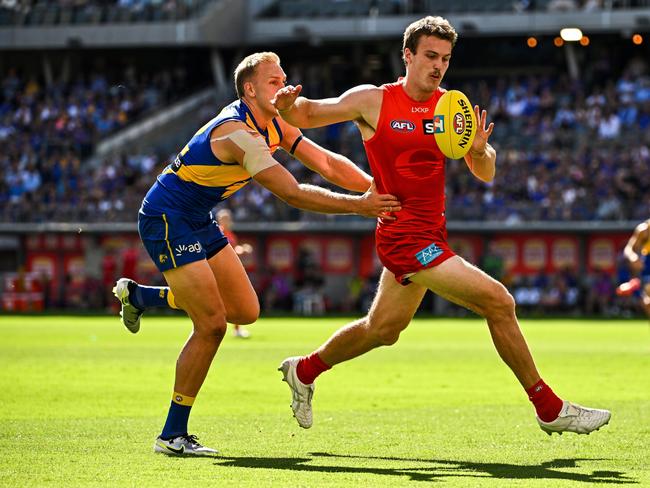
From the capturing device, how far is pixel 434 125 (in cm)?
941

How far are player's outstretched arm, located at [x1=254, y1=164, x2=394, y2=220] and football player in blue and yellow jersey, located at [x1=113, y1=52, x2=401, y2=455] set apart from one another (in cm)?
2

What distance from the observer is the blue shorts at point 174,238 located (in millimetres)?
9609

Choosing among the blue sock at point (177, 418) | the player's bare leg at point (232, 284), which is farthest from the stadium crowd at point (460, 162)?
the blue sock at point (177, 418)

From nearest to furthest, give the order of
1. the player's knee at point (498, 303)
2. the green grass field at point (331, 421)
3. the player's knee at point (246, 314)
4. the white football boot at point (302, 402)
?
the green grass field at point (331, 421)
the player's knee at point (498, 303)
the player's knee at point (246, 314)
the white football boot at point (302, 402)

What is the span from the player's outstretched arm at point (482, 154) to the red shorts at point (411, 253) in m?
0.55

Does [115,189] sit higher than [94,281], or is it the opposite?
[115,189]

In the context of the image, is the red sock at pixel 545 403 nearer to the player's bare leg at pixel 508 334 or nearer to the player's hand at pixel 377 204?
the player's bare leg at pixel 508 334

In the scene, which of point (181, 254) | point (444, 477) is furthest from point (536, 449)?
point (181, 254)

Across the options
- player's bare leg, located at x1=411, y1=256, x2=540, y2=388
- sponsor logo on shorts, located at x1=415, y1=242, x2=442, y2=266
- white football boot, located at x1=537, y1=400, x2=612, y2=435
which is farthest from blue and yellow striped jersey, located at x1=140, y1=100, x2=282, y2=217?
white football boot, located at x1=537, y1=400, x2=612, y2=435

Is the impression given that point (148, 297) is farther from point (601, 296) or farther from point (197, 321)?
point (601, 296)

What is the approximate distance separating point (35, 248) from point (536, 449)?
41.4 meters

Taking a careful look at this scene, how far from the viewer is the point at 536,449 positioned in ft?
31.0

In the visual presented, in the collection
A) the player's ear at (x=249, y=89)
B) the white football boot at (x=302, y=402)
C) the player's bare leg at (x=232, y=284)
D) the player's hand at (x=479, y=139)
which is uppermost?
the player's ear at (x=249, y=89)

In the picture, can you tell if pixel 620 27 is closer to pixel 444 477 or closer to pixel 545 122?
pixel 545 122
